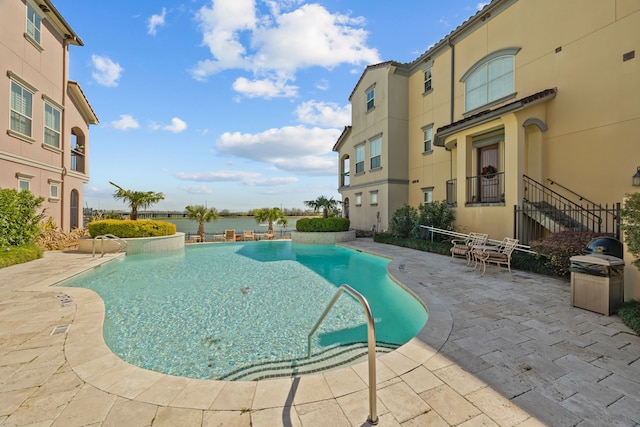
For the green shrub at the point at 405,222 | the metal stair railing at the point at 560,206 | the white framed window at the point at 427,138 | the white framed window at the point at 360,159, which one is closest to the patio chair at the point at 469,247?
the metal stair railing at the point at 560,206

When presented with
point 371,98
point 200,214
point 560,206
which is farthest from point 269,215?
point 560,206

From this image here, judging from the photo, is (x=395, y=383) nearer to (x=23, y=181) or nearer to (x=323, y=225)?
(x=323, y=225)

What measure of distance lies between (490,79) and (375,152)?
7895mm

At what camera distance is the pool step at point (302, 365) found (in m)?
3.73

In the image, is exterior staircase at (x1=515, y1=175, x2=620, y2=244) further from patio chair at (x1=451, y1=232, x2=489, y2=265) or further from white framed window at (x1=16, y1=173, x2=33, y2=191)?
white framed window at (x1=16, y1=173, x2=33, y2=191)

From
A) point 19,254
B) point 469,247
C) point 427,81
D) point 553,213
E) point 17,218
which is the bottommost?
point 19,254

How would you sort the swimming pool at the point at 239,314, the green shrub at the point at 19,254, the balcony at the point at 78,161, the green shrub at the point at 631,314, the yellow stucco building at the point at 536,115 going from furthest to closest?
the balcony at the point at 78,161, the green shrub at the point at 19,254, the yellow stucco building at the point at 536,115, the swimming pool at the point at 239,314, the green shrub at the point at 631,314

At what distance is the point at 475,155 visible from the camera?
13.0 metres

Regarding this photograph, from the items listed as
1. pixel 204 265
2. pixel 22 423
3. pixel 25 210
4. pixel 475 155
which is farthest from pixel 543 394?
pixel 25 210

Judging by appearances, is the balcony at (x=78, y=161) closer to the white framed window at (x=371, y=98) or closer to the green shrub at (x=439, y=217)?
the white framed window at (x=371, y=98)

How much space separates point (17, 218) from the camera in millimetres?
9688

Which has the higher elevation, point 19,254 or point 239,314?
point 19,254

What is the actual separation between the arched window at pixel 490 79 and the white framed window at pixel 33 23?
1986 cm

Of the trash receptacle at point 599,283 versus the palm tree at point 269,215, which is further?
the palm tree at point 269,215
